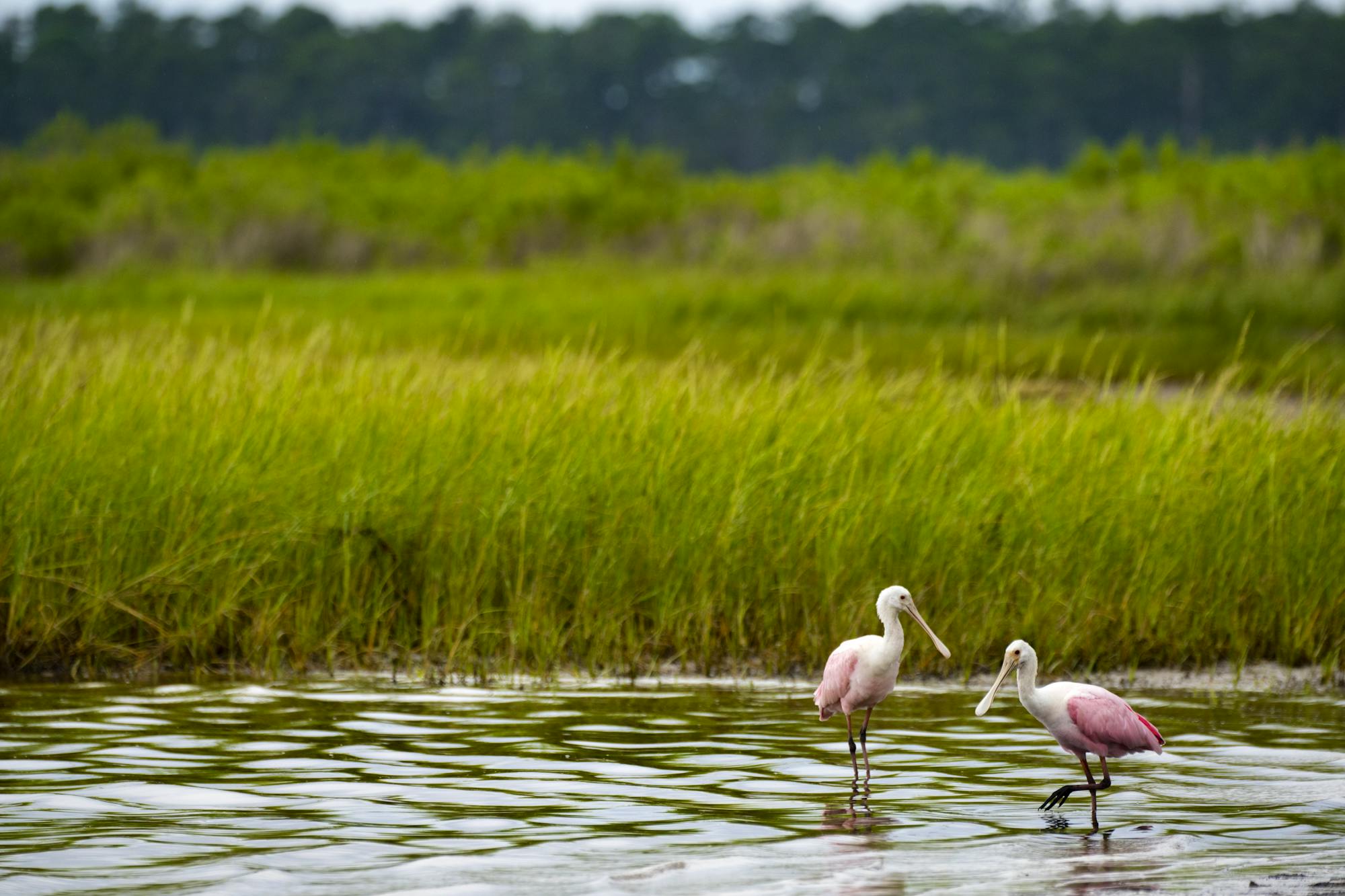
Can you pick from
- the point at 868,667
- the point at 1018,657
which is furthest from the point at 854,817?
the point at 1018,657

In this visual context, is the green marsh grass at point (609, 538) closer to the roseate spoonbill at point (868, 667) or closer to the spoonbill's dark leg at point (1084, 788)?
the roseate spoonbill at point (868, 667)

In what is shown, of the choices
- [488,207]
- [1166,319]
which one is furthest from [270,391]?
[488,207]

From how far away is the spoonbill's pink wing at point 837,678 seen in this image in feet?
17.5

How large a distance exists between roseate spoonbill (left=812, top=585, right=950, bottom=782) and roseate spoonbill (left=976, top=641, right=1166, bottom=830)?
252mm

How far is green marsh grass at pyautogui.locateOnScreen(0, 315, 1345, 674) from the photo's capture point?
750 cm

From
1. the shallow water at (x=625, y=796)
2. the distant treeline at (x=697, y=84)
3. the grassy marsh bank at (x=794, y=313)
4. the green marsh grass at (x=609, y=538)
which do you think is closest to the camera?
the shallow water at (x=625, y=796)

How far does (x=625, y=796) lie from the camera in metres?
5.34

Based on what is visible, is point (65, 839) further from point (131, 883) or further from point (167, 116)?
point (167, 116)

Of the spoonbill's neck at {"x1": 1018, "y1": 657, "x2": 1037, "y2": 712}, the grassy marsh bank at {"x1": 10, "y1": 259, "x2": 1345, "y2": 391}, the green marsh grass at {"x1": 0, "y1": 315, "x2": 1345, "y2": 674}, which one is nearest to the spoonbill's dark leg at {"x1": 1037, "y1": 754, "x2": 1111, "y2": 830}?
the spoonbill's neck at {"x1": 1018, "y1": 657, "x2": 1037, "y2": 712}

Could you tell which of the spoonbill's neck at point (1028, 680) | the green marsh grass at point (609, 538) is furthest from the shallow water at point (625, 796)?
the green marsh grass at point (609, 538)

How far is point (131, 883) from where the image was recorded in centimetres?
445

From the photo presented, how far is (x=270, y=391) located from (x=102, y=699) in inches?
81.1

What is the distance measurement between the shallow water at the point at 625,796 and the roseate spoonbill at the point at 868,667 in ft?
0.90

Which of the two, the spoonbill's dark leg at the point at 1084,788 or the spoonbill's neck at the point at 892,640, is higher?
the spoonbill's neck at the point at 892,640
